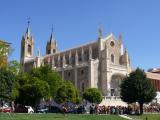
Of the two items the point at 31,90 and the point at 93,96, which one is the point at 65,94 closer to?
the point at 93,96

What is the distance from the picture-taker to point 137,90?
5556cm

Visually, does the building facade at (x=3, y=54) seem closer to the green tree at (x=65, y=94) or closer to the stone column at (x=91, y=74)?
the green tree at (x=65, y=94)

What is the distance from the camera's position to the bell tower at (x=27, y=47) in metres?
124

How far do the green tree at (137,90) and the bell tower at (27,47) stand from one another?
70020 mm

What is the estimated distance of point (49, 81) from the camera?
7131 centimetres

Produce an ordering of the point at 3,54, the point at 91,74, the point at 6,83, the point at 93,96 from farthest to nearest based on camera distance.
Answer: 1. the point at 91,74
2. the point at 93,96
3. the point at 3,54
4. the point at 6,83

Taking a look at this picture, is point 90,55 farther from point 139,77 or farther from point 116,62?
point 139,77

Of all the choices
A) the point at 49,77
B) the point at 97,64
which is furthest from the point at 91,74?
the point at 49,77

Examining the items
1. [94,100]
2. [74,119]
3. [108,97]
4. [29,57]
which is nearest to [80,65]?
[108,97]

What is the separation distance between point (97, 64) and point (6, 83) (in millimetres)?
46297

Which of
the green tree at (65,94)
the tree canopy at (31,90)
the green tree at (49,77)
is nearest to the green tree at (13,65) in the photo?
the tree canopy at (31,90)

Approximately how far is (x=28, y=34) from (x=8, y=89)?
3156 inches

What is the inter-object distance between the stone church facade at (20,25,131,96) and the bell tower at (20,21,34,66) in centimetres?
986

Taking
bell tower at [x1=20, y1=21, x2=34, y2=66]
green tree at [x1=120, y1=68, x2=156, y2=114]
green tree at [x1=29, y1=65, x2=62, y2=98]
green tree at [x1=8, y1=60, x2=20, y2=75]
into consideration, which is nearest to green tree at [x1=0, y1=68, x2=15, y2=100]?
green tree at [x1=8, y1=60, x2=20, y2=75]
